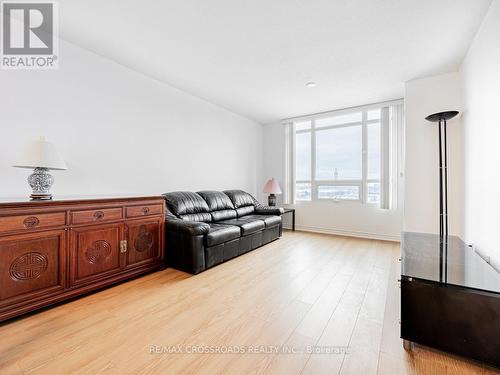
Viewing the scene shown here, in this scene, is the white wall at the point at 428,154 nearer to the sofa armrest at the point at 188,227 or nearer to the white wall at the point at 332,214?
the white wall at the point at 332,214

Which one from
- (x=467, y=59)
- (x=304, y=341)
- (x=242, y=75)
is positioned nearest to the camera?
(x=304, y=341)

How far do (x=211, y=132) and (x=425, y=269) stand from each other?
379 cm

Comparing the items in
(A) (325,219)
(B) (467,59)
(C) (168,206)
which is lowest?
(A) (325,219)

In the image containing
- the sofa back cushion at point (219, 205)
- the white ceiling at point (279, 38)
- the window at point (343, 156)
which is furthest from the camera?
the window at point (343, 156)

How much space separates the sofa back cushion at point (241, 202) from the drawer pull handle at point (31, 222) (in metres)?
2.86

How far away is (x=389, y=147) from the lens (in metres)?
4.09

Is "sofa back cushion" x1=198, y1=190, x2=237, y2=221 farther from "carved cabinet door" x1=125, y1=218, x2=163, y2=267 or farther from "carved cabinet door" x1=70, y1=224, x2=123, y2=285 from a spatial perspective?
"carved cabinet door" x1=70, y1=224, x2=123, y2=285

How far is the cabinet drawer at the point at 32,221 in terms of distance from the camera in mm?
1685

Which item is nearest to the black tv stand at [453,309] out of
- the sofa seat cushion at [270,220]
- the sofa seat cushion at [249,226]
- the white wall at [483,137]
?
the white wall at [483,137]

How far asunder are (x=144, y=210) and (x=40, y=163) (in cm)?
101

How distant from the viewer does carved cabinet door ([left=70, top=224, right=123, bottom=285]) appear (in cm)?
205

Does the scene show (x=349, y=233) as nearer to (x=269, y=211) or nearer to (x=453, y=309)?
(x=269, y=211)

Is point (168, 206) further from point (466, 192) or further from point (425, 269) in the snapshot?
point (466, 192)

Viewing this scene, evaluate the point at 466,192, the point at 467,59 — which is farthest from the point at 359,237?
the point at 467,59
